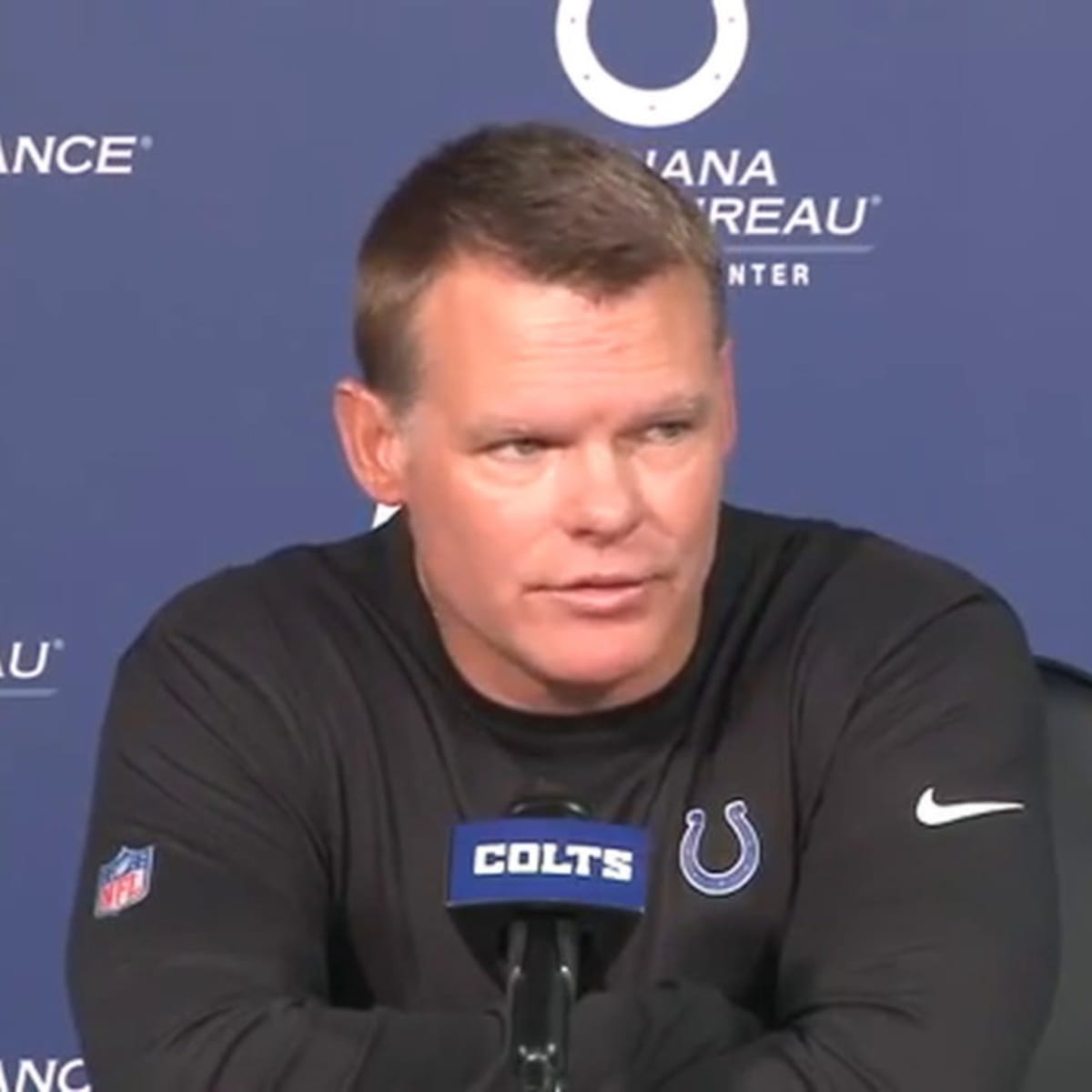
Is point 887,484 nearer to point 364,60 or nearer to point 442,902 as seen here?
point 364,60

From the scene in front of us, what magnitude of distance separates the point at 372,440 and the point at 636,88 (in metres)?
0.87

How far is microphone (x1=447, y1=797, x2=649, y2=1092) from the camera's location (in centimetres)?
109

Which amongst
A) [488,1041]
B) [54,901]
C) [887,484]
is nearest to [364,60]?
[887,484]

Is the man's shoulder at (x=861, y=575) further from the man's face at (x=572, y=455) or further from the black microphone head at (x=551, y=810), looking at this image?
the black microphone head at (x=551, y=810)

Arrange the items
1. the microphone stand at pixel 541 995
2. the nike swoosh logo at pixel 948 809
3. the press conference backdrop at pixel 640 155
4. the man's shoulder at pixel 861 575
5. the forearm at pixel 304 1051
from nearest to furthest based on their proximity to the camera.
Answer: the microphone stand at pixel 541 995, the forearm at pixel 304 1051, the nike swoosh logo at pixel 948 809, the man's shoulder at pixel 861 575, the press conference backdrop at pixel 640 155

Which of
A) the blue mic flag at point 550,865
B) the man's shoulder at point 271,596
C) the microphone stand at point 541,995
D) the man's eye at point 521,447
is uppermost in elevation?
the man's eye at point 521,447

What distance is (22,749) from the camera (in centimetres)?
240

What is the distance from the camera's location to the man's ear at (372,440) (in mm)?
1494

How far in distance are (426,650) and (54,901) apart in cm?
99

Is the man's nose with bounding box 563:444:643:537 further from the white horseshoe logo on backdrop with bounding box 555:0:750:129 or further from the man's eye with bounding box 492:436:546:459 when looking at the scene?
the white horseshoe logo on backdrop with bounding box 555:0:750:129

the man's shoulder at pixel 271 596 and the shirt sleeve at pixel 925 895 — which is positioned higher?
the man's shoulder at pixel 271 596

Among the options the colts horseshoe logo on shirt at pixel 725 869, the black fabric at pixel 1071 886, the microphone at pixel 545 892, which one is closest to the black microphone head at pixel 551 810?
the microphone at pixel 545 892

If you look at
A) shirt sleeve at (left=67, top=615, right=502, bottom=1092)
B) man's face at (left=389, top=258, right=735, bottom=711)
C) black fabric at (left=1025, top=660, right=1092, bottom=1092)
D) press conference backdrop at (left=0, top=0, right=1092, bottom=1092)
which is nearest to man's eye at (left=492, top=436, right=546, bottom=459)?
man's face at (left=389, top=258, right=735, bottom=711)

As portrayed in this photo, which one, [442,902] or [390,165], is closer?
[442,902]
